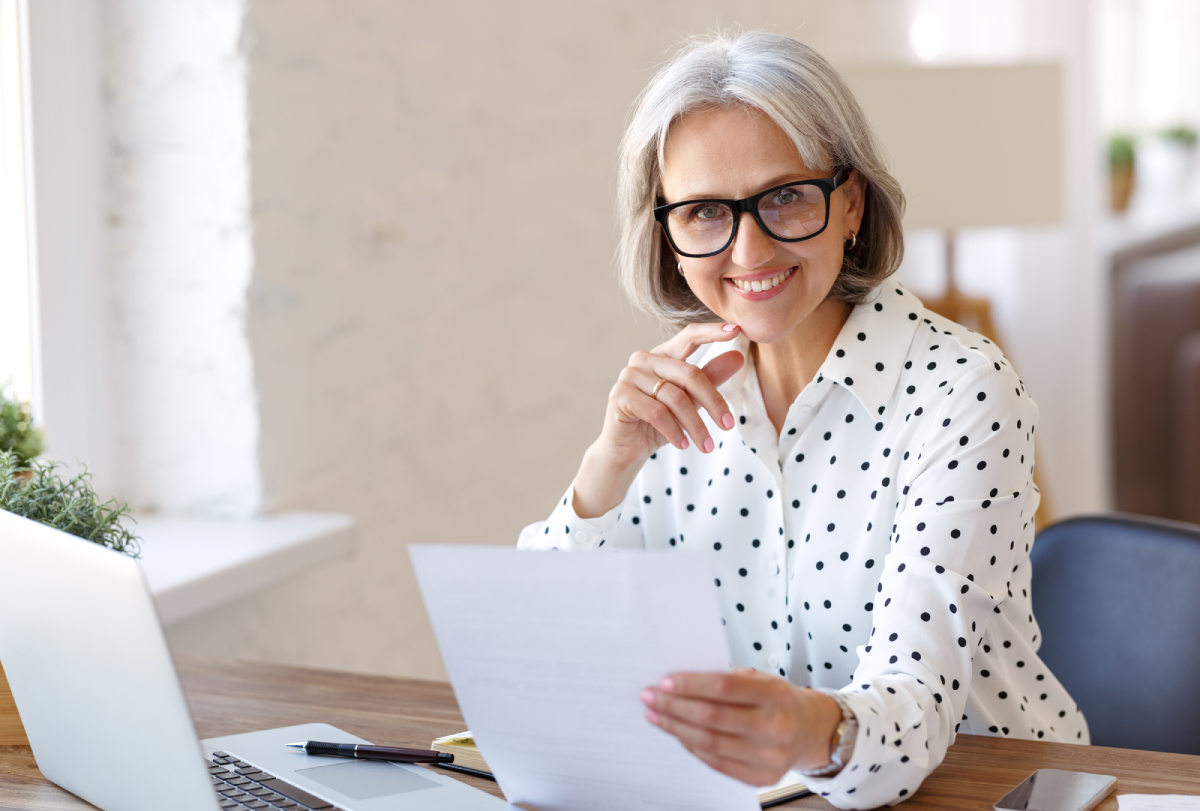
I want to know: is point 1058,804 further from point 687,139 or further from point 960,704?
point 687,139

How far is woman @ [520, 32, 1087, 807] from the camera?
3.69ft

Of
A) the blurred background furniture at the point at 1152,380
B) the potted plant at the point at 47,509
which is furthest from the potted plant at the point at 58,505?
the blurred background furniture at the point at 1152,380

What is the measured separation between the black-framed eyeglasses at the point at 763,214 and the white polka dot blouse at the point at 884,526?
0.50ft

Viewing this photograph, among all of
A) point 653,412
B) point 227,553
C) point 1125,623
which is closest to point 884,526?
point 653,412

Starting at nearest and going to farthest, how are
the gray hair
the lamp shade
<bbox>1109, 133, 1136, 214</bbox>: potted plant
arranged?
the gray hair → the lamp shade → <bbox>1109, 133, 1136, 214</bbox>: potted plant

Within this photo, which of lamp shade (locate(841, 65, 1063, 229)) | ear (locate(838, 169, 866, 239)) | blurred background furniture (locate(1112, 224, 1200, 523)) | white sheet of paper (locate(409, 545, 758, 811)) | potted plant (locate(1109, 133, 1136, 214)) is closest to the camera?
white sheet of paper (locate(409, 545, 758, 811))

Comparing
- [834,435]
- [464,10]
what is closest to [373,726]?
[834,435]

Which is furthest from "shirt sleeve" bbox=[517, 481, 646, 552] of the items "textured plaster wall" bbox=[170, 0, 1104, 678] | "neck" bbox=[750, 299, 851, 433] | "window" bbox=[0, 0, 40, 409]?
"window" bbox=[0, 0, 40, 409]

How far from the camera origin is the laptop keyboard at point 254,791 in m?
0.93

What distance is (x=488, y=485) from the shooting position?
8.17ft

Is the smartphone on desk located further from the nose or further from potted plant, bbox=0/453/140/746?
potted plant, bbox=0/453/140/746

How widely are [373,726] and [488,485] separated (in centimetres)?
136

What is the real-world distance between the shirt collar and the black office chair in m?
0.40

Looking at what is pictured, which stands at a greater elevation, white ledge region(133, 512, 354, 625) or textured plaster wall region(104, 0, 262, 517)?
textured plaster wall region(104, 0, 262, 517)
